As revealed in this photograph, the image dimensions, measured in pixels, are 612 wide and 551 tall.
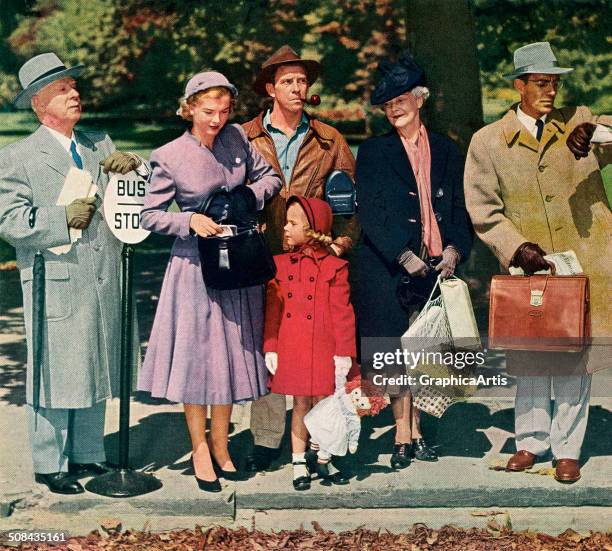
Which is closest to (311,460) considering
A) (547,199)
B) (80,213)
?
(80,213)

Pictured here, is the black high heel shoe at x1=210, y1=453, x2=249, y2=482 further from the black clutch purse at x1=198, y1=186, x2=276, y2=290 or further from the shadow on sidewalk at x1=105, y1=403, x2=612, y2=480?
the black clutch purse at x1=198, y1=186, x2=276, y2=290

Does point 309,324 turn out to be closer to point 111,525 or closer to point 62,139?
point 111,525

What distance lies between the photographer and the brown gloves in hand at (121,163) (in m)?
8.02

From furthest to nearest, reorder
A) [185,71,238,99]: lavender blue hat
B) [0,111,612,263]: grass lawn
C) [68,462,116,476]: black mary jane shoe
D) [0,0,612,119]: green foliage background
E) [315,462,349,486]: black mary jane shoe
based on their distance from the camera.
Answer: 1. [0,111,612,263]: grass lawn
2. [0,0,612,119]: green foliage background
3. [68,462,116,476]: black mary jane shoe
4. [315,462,349,486]: black mary jane shoe
5. [185,71,238,99]: lavender blue hat

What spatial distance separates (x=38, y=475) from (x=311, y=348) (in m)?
1.78

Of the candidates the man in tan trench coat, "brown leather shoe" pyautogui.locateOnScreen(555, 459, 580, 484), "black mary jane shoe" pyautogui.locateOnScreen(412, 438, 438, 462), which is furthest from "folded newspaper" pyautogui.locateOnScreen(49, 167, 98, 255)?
"brown leather shoe" pyautogui.locateOnScreen(555, 459, 580, 484)

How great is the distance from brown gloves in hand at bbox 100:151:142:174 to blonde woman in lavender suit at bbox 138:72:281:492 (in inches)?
4.2

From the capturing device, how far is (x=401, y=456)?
8.56 metres

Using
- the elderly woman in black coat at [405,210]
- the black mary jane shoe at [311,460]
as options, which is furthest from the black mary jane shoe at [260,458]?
the elderly woman in black coat at [405,210]

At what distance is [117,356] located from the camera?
8430 millimetres

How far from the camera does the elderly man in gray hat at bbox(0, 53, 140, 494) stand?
26.7ft

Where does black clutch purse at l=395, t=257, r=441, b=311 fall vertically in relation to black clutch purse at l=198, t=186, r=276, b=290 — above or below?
below

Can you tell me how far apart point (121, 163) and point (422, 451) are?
2.50 meters

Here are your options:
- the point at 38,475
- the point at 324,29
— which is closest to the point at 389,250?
the point at 38,475
